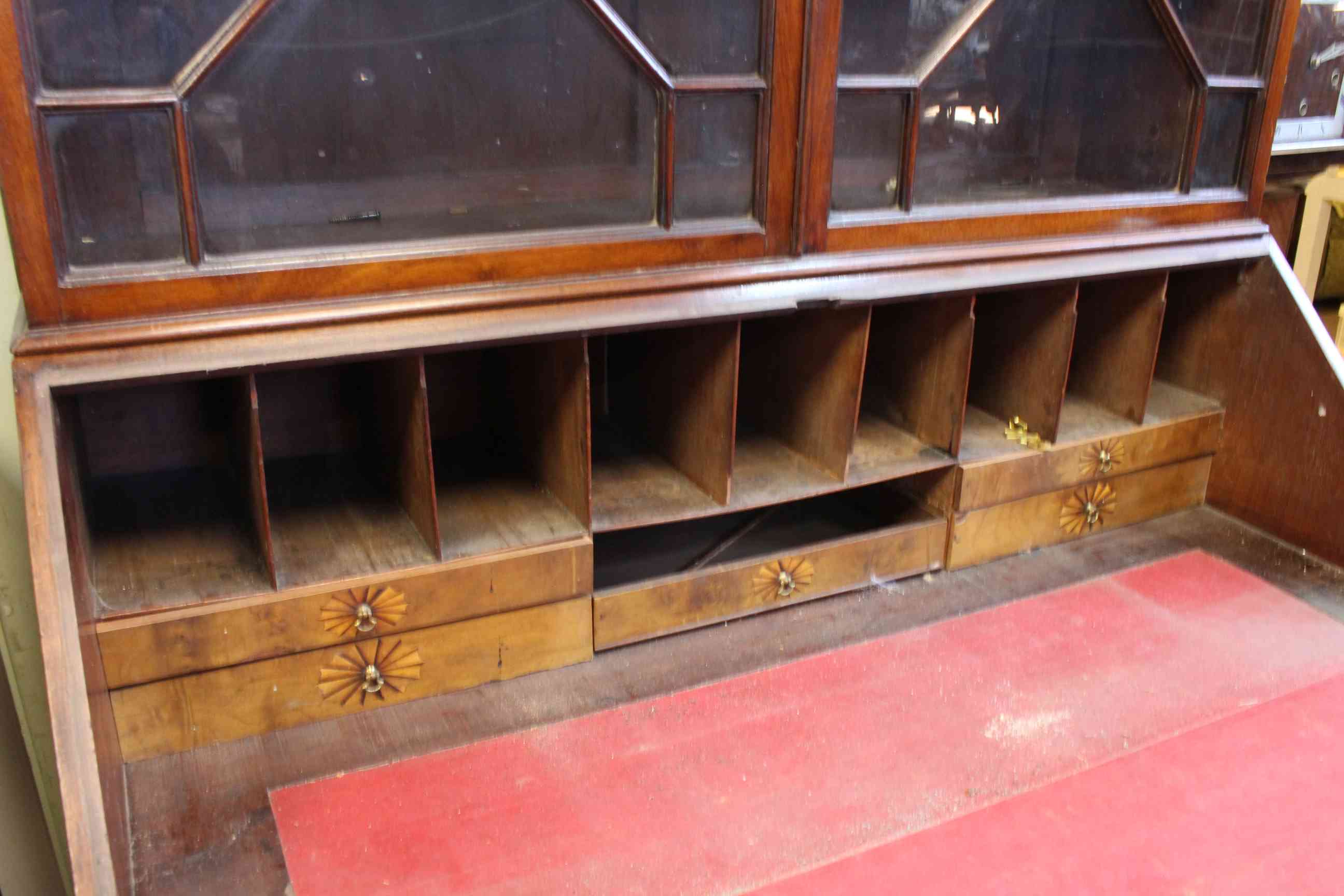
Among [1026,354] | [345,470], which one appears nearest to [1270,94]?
[1026,354]

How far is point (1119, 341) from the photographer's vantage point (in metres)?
1.62

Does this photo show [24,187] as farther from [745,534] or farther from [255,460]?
[745,534]

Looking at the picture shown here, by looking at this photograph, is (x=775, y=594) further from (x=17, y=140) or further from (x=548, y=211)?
(x=17, y=140)

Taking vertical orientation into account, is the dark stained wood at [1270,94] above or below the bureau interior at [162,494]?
above

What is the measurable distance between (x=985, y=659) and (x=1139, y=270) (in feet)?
1.93

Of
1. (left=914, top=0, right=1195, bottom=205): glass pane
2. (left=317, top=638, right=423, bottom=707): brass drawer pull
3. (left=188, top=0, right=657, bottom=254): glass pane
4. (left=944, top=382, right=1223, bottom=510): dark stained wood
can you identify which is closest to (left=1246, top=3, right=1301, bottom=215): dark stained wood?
(left=914, top=0, right=1195, bottom=205): glass pane

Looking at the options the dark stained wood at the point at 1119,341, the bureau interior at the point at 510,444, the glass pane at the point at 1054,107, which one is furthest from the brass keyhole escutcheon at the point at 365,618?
the dark stained wood at the point at 1119,341

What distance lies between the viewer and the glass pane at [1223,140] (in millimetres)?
1515

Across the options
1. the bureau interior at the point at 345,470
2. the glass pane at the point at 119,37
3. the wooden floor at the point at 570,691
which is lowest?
the wooden floor at the point at 570,691

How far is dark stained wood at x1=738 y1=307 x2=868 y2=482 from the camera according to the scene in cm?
132

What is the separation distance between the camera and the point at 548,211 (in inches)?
44.8

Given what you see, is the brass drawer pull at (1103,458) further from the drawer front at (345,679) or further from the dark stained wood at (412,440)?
the dark stained wood at (412,440)

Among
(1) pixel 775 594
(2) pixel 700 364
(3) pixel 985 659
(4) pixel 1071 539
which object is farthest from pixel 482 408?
(4) pixel 1071 539

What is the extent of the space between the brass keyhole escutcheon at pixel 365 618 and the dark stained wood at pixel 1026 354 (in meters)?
0.95
